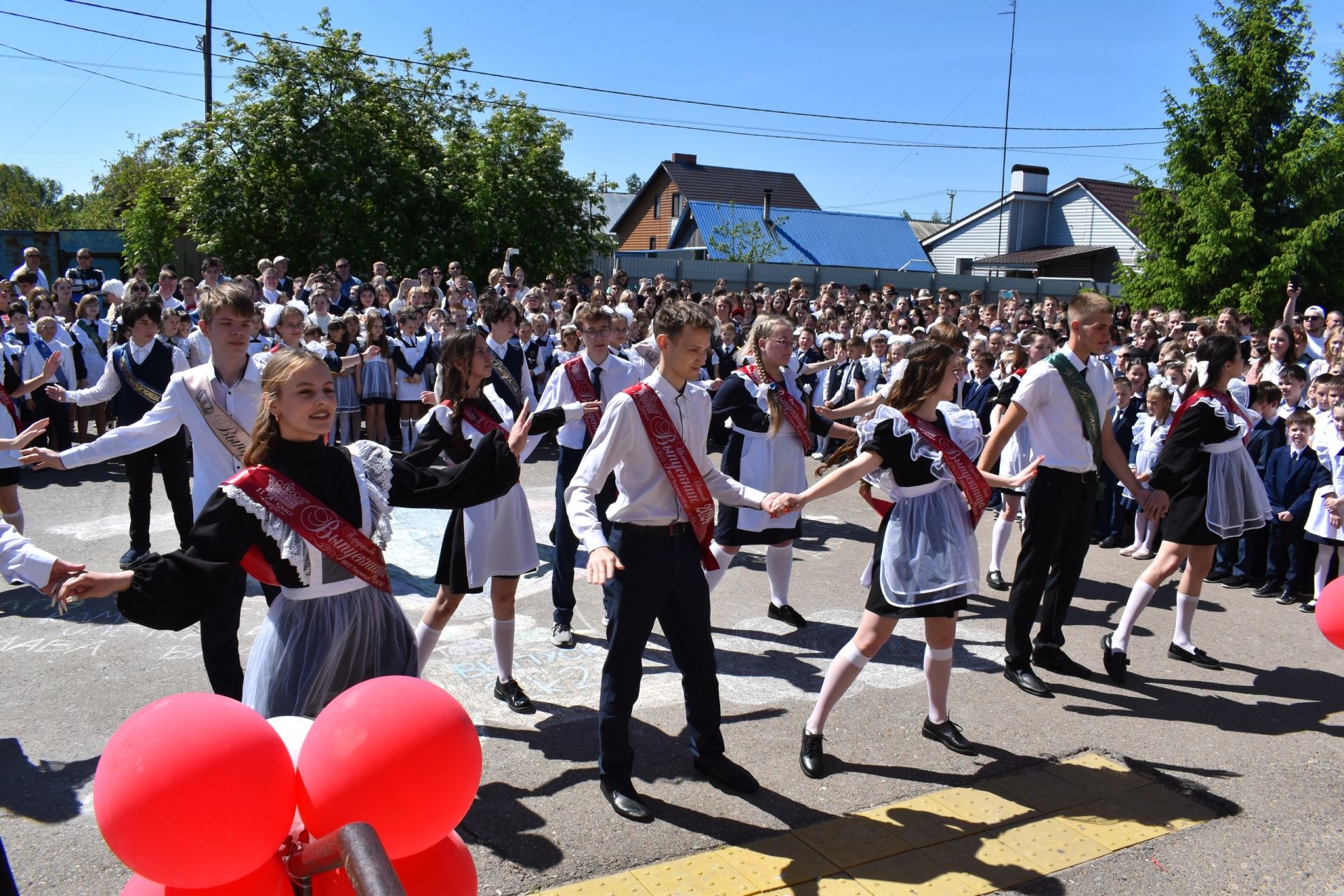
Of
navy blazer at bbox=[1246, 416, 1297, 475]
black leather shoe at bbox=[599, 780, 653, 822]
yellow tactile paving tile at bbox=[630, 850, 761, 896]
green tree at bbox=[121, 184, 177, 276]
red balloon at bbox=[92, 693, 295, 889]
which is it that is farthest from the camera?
green tree at bbox=[121, 184, 177, 276]

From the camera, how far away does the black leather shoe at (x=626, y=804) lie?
4.12 meters

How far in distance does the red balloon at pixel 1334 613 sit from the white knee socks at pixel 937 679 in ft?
A: 5.07

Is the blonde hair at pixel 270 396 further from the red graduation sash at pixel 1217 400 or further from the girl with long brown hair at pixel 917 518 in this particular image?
the red graduation sash at pixel 1217 400

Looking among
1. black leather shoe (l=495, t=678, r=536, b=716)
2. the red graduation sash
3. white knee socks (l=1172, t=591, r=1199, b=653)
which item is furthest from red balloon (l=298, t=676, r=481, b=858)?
the red graduation sash

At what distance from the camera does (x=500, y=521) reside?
5.16m

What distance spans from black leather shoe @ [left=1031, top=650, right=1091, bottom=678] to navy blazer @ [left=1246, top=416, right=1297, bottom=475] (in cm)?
388

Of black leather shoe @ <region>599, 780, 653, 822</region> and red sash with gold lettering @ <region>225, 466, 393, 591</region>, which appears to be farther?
black leather shoe @ <region>599, 780, 653, 822</region>

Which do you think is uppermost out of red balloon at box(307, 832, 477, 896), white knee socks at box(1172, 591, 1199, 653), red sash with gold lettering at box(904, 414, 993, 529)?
red sash with gold lettering at box(904, 414, 993, 529)

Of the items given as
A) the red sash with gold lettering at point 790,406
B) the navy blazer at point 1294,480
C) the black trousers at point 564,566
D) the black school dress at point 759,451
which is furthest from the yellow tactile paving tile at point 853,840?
the navy blazer at point 1294,480

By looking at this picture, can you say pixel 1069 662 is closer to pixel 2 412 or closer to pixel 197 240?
pixel 2 412

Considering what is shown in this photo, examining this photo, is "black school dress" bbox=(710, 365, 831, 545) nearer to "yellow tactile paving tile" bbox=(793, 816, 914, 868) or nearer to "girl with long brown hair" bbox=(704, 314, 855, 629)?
"girl with long brown hair" bbox=(704, 314, 855, 629)

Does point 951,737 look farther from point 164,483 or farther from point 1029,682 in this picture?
point 164,483

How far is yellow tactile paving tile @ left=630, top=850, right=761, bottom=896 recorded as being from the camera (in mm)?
3658

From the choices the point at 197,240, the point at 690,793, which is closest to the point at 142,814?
the point at 690,793
